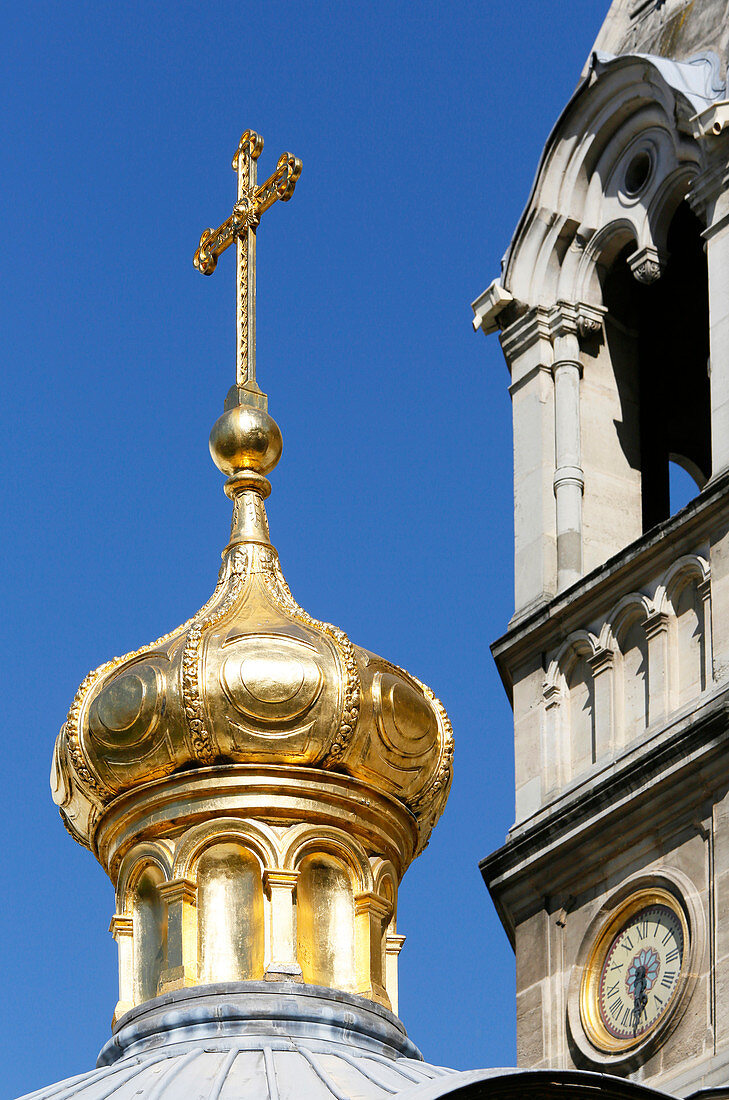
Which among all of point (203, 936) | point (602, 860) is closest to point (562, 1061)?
point (602, 860)

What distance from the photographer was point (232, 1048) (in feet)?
64.6

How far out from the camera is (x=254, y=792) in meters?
21.2

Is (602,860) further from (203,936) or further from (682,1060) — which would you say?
(203,936)

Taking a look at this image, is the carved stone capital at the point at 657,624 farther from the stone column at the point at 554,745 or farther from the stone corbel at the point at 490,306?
the stone corbel at the point at 490,306

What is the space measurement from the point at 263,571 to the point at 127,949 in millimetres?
2168

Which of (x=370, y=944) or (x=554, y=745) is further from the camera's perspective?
(x=554, y=745)

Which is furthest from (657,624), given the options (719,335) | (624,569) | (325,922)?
(325,922)

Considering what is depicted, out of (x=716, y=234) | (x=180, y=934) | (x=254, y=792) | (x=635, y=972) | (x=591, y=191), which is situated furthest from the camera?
(x=591, y=191)

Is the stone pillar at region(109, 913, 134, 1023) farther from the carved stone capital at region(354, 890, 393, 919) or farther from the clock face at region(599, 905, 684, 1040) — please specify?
the clock face at region(599, 905, 684, 1040)

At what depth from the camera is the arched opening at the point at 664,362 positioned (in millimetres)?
29688

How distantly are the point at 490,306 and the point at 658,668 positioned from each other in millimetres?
4042

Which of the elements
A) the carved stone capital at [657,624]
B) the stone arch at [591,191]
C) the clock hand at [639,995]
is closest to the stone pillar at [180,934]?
the clock hand at [639,995]

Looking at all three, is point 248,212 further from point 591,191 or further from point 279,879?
point 591,191

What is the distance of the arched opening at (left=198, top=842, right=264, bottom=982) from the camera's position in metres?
20.8
